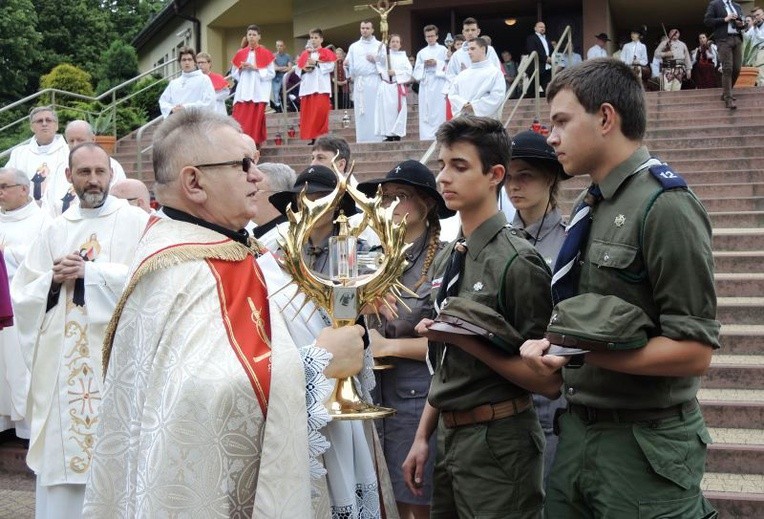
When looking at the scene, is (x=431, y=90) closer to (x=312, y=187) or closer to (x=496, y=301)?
(x=312, y=187)

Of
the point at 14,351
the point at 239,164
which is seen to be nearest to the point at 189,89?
the point at 14,351

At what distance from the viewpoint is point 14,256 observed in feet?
26.6

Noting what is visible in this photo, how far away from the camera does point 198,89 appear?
16469 millimetres

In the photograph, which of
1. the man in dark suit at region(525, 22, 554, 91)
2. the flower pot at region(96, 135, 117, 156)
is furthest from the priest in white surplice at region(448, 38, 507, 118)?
the man in dark suit at region(525, 22, 554, 91)

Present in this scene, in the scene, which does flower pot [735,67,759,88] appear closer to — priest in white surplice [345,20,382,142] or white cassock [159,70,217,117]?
priest in white surplice [345,20,382,142]

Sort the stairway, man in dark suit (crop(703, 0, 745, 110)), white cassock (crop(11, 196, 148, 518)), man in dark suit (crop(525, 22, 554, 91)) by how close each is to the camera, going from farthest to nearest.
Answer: man in dark suit (crop(525, 22, 554, 91)) → man in dark suit (crop(703, 0, 745, 110)) → the stairway → white cassock (crop(11, 196, 148, 518))

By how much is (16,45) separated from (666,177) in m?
36.6

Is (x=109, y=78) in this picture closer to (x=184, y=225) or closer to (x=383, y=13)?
(x=383, y=13)

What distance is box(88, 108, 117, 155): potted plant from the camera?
56.8 ft

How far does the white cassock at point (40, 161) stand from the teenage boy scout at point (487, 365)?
27.0ft

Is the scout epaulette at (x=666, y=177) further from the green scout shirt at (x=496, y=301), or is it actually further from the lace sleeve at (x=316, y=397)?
the lace sleeve at (x=316, y=397)

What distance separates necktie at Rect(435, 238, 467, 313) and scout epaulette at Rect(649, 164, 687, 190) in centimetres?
88

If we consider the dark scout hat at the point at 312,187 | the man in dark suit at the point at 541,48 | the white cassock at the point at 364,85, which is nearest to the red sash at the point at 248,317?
the dark scout hat at the point at 312,187

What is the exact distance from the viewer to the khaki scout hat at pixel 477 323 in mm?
3143
